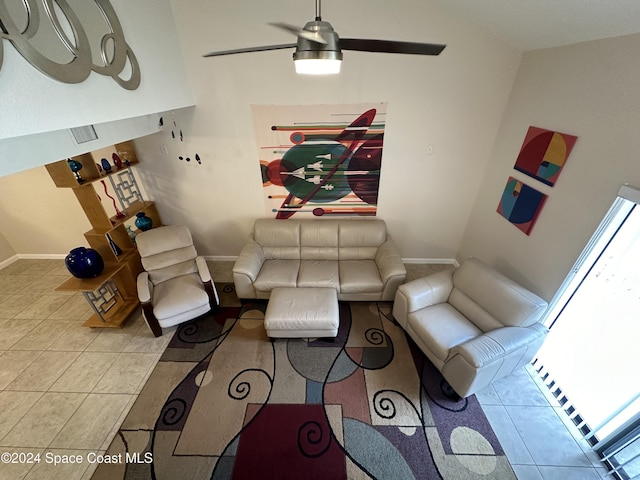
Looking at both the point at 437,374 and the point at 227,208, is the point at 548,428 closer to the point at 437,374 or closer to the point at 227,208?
the point at 437,374

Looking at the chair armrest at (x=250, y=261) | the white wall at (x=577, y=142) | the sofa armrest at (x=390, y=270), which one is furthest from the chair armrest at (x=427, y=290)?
the chair armrest at (x=250, y=261)

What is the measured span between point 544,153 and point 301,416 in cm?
302

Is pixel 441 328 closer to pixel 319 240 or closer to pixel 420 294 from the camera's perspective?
pixel 420 294

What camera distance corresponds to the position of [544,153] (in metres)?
2.26

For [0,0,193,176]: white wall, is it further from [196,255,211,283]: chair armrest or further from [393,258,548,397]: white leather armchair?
[393,258,548,397]: white leather armchair

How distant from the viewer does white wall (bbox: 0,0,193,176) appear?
127 centimetres

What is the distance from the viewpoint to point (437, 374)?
237 cm

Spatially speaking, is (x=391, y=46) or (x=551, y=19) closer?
(x=391, y=46)

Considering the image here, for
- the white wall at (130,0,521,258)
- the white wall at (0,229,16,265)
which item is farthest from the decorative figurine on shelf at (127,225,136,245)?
the white wall at (0,229,16,265)

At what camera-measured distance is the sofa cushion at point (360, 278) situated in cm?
291

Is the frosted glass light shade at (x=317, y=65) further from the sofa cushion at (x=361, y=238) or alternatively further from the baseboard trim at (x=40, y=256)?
the baseboard trim at (x=40, y=256)

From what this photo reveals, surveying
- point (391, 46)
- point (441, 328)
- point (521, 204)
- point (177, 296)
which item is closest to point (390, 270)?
point (441, 328)

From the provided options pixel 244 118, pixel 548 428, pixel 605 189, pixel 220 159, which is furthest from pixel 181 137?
pixel 548 428

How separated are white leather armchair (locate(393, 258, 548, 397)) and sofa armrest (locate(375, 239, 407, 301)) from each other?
10.8 inches
